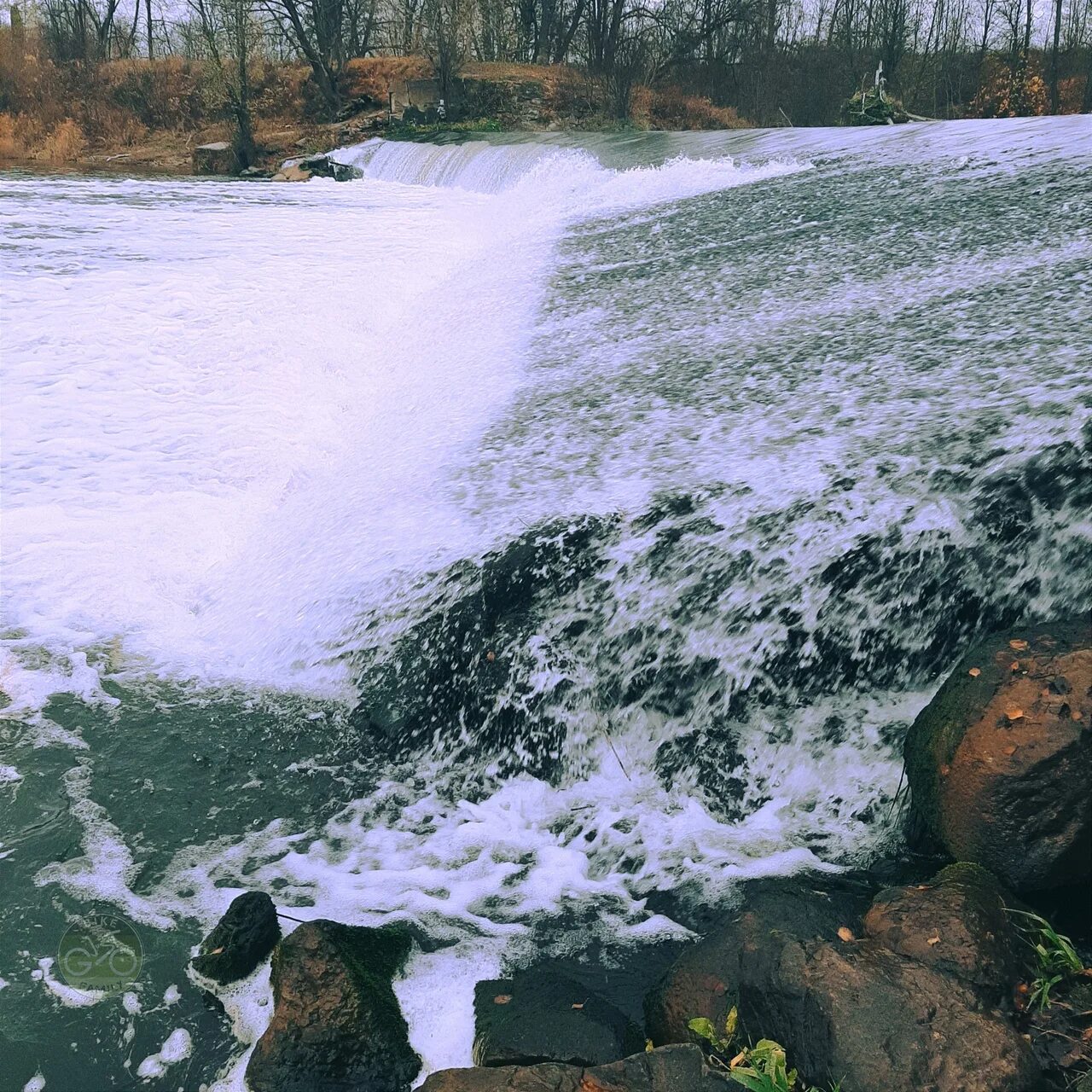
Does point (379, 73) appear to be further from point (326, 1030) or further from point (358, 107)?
point (326, 1030)

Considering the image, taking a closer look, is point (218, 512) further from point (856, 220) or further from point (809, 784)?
point (856, 220)

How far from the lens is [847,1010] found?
2.08 m

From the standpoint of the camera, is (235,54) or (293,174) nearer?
(293,174)

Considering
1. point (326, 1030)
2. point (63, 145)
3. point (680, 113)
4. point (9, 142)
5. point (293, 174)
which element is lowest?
point (326, 1030)

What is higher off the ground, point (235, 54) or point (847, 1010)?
point (235, 54)

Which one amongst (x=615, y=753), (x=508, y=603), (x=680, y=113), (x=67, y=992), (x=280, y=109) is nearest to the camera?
(x=67, y=992)

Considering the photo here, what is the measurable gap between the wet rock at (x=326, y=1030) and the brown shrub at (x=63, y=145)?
27.2 m

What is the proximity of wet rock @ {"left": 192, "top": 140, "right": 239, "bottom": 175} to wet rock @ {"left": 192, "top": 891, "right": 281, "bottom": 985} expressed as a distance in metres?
24.1

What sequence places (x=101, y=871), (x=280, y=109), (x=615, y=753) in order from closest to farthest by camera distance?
(x=101, y=871) < (x=615, y=753) < (x=280, y=109)

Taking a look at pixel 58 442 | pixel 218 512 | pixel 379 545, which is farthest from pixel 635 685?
pixel 58 442

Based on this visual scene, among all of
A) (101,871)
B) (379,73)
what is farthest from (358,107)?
(101,871)

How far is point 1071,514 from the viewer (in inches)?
128

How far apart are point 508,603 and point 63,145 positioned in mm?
27260

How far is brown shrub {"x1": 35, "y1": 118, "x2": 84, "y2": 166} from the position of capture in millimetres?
25406
